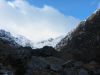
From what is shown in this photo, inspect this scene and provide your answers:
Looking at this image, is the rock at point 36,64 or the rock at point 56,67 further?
the rock at point 56,67

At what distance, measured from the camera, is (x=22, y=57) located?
6394 cm

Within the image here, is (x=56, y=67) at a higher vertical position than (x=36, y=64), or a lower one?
lower

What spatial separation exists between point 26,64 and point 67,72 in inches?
278

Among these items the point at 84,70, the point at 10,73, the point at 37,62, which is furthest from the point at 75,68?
the point at 10,73

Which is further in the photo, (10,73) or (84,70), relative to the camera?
(84,70)

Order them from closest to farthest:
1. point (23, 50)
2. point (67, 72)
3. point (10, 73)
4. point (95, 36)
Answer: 1. point (10, 73)
2. point (67, 72)
3. point (23, 50)
4. point (95, 36)

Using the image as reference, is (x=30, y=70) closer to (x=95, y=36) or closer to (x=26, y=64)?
(x=26, y=64)

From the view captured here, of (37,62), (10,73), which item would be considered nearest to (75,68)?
(37,62)

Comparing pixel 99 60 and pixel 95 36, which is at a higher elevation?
pixel 95 36

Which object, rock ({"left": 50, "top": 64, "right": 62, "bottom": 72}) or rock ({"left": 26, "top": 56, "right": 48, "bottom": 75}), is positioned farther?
rock ({"left": 50, "top": 64, "right": 62, "bottom": 72})

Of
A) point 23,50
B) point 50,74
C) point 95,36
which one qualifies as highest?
point 95,36

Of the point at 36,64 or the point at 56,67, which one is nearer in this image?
the point at 36,64

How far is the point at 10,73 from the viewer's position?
5834 cm

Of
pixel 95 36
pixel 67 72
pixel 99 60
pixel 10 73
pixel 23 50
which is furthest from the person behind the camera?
pixel 95 36
